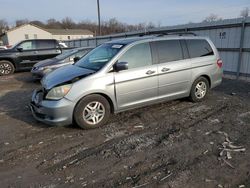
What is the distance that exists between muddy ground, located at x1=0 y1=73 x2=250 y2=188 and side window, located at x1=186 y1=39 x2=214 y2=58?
1.29 meters

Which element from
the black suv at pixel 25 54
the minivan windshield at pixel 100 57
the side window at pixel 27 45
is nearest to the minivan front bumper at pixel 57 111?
the minivan windshield at pixel 100 57

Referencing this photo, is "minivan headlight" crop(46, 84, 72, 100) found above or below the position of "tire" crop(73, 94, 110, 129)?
above

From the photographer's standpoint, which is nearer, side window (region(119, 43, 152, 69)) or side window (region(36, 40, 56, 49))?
side window (region(119, 43, 152, 69))

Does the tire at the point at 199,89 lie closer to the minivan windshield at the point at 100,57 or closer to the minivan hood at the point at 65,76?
the minivan windshield at the point at 100,57

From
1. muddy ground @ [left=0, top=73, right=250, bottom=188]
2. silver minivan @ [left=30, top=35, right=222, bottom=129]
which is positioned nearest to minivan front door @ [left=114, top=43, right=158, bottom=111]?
silver minivan @ [left=30, top=35, right=222, bottom=129]

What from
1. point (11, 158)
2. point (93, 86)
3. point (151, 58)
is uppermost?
point (151, 58)

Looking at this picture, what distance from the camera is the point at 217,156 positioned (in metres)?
3.74

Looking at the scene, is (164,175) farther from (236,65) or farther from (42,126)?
(236,65)

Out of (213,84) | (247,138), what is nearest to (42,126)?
(247,138)

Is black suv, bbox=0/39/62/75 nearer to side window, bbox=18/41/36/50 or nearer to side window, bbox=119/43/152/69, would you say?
side window, bbox=18/41/36/50

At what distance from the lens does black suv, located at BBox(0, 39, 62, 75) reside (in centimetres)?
1270

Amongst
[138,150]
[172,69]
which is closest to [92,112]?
[138,150]

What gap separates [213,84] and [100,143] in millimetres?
3801

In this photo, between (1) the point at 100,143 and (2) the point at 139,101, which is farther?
(2) the point at 139,101
